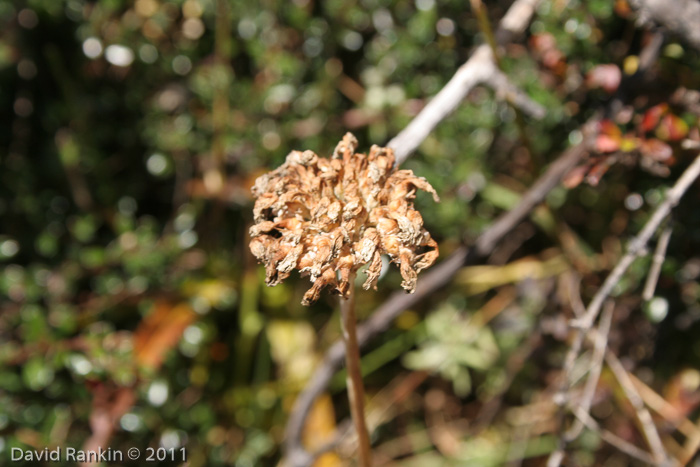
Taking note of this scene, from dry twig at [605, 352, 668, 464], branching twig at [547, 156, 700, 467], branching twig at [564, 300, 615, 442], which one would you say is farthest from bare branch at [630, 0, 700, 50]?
dry twig at [605, 352, 668, 464]

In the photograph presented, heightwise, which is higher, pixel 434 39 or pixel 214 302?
pixel 434 39

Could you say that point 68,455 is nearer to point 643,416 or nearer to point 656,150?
point 643,416

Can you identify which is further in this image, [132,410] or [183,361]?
[183,361]

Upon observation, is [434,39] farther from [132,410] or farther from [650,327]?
[132,410]

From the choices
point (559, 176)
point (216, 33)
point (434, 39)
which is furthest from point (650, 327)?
point (216, 33)

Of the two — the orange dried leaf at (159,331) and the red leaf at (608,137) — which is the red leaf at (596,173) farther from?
the orange dried leaf at (159,331)
